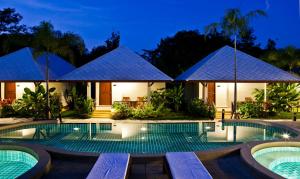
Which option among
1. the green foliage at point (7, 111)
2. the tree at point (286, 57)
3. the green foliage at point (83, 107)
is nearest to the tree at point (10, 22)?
the green foliage at point (7, 111)

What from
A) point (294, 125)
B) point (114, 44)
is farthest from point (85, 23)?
point (294, 125)

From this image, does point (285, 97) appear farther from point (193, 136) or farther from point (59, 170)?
point (59, 170)

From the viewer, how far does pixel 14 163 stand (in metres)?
10.4

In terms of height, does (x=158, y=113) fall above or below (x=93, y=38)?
below

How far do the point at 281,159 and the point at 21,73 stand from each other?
18041mm

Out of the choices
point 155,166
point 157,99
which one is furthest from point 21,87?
point 155,166

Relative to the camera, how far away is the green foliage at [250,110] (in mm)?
20953

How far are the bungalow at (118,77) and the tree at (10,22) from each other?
23539 mm

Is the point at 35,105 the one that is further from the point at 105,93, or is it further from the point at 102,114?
the point at 105,93

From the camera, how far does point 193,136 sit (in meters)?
14.9

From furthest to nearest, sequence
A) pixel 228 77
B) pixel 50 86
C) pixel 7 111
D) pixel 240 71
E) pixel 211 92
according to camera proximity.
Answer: pixel 50 86 → pixel 211 92 → pixel 240 71 → pixel 228 77 → pixel 7 111

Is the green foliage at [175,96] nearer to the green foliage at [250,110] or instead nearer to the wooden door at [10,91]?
the green foliage at [250,110]

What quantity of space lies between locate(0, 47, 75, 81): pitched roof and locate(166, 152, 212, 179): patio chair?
15844 mm

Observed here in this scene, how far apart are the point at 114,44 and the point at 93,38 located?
7891cm
